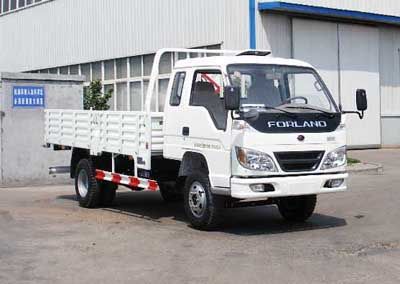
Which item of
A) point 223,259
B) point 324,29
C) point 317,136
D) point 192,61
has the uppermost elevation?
point 324,29

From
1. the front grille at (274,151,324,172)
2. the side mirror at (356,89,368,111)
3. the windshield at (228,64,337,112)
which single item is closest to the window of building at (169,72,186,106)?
the windshield at (228,64,337,112)

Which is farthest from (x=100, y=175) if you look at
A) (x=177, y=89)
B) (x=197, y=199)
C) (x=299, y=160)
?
(x=299, y=160)

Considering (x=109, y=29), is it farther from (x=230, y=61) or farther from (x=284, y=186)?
(x=284, y=186)

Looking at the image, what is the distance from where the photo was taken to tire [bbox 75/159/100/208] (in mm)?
12453

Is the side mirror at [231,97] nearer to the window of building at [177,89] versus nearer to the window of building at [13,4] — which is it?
the window of building at [177,89]

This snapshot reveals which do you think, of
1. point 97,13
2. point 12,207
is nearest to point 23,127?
point 12,207

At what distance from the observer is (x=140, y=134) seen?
1084 centimetres

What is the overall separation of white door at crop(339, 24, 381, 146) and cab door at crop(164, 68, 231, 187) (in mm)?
13727

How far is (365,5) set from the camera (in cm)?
2373

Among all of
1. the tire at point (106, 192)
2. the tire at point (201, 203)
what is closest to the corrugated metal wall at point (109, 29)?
the tire at point (106, 192)

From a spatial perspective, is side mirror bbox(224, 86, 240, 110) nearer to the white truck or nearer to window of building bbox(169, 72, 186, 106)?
the white truck

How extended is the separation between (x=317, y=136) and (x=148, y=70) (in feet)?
55.4

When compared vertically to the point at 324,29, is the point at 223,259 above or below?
below

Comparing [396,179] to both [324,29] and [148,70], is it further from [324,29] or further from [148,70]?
[148,70]
